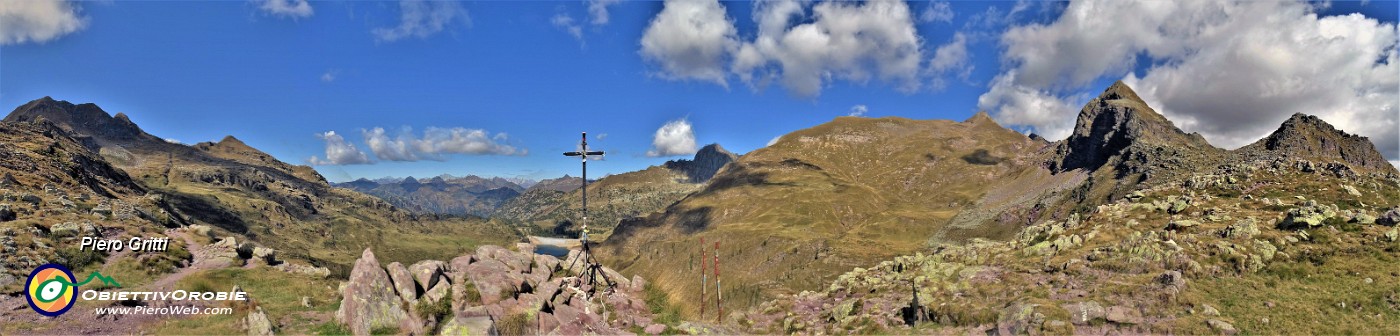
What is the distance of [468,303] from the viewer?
3359 cm

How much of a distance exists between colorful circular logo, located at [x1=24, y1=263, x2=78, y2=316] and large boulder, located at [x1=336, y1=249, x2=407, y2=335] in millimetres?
12778

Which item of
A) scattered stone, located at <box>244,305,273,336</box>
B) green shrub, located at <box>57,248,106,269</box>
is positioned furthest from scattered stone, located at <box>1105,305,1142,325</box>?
green shrub, located at <box>57,248,106,269</box>

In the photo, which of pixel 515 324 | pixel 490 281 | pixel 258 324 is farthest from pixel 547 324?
pixel 258 324

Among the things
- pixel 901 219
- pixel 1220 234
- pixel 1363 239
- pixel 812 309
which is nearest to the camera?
pixel 1363 239

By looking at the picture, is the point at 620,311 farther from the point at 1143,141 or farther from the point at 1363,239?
the point at 1143,141

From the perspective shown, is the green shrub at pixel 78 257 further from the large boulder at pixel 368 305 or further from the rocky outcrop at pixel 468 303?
the large boulder at pixel 368 305

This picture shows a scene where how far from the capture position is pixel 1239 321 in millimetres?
27109

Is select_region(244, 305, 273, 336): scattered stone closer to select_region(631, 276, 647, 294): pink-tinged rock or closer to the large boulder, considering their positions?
the large boulder

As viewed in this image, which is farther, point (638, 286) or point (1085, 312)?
point (638, 286)

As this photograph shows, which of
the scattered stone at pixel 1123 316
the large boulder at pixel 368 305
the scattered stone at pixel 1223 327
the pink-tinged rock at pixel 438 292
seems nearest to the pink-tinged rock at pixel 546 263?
the pink-tinged rock at pixel 438 292

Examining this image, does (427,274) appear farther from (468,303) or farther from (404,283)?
(468,303)

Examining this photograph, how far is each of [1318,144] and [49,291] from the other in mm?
228171

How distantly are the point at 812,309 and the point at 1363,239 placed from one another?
118 ft

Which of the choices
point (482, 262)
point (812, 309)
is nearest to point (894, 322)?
point (812, 309)
